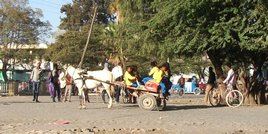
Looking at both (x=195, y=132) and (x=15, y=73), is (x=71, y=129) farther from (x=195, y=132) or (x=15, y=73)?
(x=15, y=73)

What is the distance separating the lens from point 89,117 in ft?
54.4

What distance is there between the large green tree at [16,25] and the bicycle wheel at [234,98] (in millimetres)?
36612

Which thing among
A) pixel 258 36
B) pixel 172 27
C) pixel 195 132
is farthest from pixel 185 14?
pixel 195 132

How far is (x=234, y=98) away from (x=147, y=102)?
464cm

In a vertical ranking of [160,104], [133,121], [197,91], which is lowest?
[133,121]

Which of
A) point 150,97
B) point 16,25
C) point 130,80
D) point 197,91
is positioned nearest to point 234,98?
point 150,97

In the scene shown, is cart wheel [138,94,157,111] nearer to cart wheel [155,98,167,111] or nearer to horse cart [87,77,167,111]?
horse cart [87,77,167,111]

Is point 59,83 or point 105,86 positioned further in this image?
point 59,83

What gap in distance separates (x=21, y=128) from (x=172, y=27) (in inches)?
401

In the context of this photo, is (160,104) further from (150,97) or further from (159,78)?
(159,78)

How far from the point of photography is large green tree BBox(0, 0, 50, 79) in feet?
180

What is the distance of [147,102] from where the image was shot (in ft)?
62.5

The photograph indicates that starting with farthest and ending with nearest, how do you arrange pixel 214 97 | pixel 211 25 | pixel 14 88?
pixel 14 88 < pixel 214 97 < pixel 211 25

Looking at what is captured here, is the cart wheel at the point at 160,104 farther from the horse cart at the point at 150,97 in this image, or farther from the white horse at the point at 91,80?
the white horse at the point at 91,80
